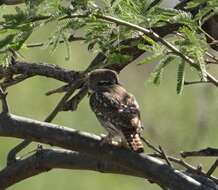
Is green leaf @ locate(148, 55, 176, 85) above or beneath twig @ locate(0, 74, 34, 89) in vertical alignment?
above

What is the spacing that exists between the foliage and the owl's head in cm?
145

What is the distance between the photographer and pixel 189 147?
1066 centimetres

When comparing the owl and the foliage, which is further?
the owl

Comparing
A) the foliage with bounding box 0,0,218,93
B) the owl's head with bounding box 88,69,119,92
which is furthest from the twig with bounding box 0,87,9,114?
the owl's head with bounding box 88,69,119,92

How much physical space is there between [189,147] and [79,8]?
7556mm

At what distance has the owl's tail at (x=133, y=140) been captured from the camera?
3.80 metres

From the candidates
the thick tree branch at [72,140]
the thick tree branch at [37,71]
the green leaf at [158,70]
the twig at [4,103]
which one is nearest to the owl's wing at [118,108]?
the thick tree branch at [37,71]

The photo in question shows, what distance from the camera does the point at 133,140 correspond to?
4.13 m

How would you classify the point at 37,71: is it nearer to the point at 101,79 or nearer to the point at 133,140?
the point at 133,140

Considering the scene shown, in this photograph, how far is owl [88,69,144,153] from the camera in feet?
14.7

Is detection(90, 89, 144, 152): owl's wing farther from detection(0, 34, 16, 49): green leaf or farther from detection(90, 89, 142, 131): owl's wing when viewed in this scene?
detection(0, 34, 16, 49): green leaf

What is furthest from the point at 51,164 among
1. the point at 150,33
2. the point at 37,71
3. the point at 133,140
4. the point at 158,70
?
the point at 150,33

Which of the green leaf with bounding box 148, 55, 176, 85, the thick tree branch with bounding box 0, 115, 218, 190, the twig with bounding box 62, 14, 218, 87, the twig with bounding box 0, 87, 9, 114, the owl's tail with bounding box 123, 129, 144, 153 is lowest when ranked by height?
the owl's tail with bounding box 123, 129, 144, 153

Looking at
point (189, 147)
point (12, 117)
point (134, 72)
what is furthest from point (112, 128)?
point (134, 72)
